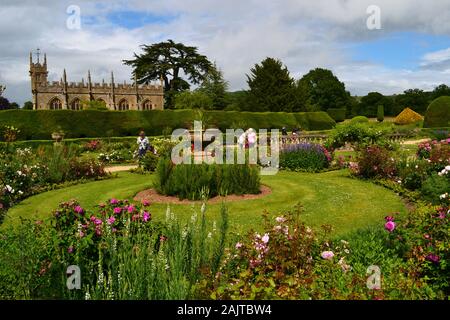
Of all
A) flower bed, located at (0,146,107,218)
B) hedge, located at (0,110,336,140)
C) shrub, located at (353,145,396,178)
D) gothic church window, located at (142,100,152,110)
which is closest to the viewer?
flower bed, located at (0,146,107,218)

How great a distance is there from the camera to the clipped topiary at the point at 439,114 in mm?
34656

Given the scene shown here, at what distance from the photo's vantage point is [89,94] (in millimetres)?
56719

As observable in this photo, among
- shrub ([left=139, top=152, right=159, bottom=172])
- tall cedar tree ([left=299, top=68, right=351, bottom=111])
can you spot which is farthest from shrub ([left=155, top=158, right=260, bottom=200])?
tall cedar tree ([left=299, top=68, right=351, bottom=111])

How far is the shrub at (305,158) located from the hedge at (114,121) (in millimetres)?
9320

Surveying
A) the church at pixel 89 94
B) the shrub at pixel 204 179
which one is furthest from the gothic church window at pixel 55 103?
the shrub at pixel 204 179

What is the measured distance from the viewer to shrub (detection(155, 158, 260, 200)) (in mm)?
10492

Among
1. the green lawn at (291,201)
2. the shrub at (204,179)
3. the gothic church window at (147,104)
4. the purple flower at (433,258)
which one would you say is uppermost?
the gothic church window at (147,104)

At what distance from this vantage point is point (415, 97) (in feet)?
227

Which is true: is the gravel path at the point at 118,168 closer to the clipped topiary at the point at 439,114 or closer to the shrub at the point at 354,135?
the shrub at the point at 354,135

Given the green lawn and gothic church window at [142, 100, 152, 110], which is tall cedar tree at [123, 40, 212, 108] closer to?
gothic church window at [142, 100, 152, 110]

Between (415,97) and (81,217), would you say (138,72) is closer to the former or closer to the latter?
(415,97)

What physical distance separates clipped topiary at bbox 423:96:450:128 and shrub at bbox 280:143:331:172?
76.0 ft

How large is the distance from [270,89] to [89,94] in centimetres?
2505
